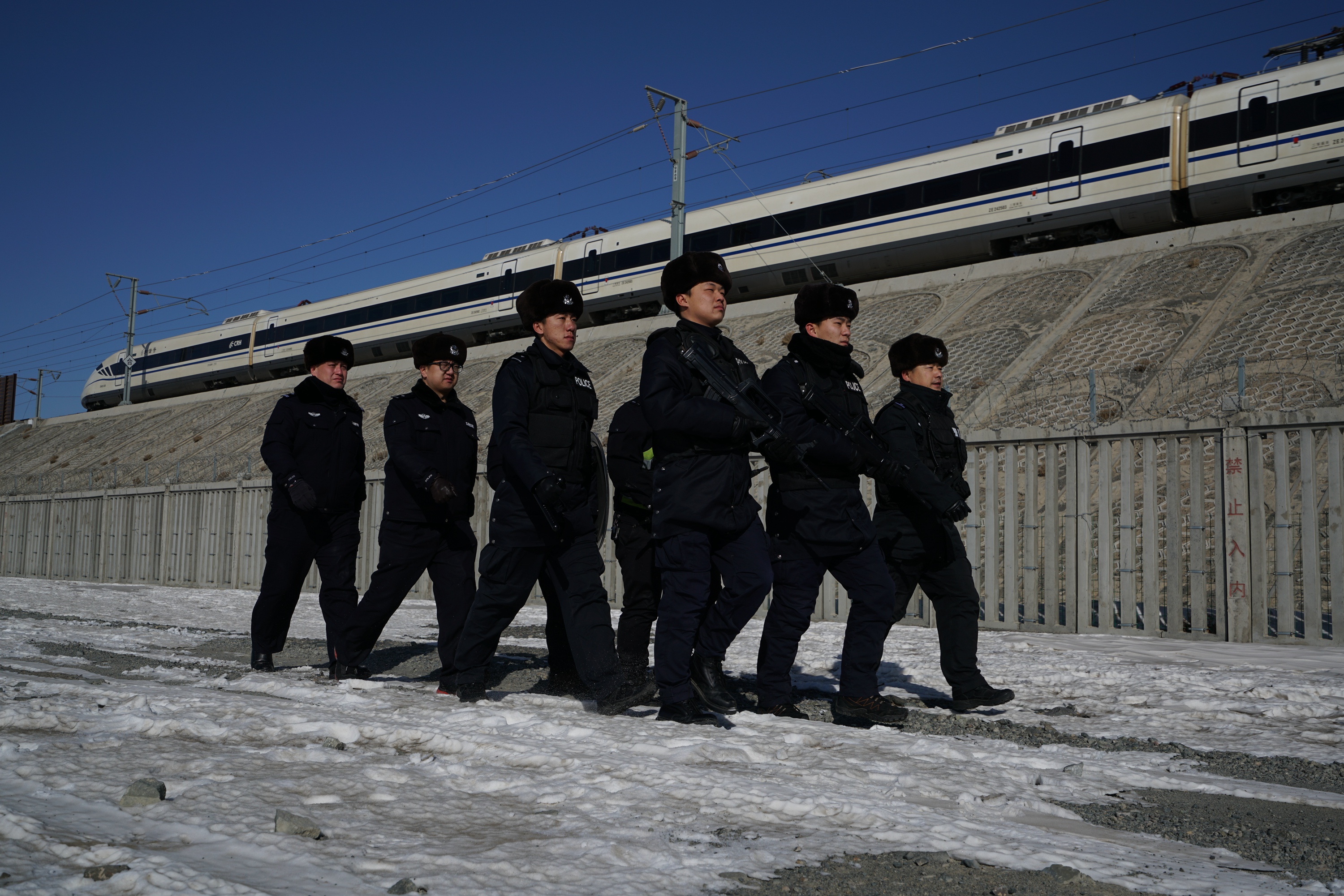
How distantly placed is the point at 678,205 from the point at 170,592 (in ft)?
36.3

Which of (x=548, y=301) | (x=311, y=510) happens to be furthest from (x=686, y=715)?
(x=311, y=510)

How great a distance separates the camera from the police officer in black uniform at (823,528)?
3648mm

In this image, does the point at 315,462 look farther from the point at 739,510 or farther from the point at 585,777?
the point at 585,777

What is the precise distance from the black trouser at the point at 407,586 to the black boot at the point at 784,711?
5.55ft

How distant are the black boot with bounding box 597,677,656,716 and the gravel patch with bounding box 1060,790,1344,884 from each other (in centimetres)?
171

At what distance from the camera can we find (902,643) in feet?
21.0

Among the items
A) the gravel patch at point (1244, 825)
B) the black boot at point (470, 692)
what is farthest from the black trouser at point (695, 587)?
the gravel patch at point (1244, 825)

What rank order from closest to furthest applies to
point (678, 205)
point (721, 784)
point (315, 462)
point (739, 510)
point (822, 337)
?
1. point (721, 784)
2. point (739, 510)
3. point (822, 337)
4. point (315, 462)
5. point (678, 205)

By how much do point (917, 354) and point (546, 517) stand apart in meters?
1.97

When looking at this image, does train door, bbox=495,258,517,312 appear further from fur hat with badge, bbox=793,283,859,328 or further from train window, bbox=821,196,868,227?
fur hat with badge, bbox=793,283,859,328

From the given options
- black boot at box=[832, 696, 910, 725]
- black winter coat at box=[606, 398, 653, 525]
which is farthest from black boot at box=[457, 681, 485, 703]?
black boot at box=[832, 696, 910, 725]

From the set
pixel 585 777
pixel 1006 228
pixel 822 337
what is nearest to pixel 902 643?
pixel 822 337

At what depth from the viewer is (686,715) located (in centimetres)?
334

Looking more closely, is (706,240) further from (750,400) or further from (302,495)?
(750,400)
